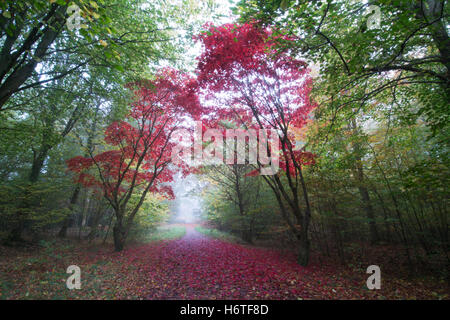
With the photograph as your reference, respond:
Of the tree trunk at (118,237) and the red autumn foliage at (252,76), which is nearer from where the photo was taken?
the red autumn foliage at (252,76)

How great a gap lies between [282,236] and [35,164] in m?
13.2

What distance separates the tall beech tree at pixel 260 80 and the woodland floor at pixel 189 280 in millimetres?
1439

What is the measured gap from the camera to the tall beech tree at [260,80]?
5.24 m

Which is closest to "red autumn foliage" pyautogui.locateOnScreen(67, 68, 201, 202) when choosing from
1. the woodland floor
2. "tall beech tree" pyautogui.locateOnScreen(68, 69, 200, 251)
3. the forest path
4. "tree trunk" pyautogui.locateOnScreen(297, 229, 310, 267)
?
"tall beech tree" pyautogui.locateOnScreen(68, 69, 200, 251)

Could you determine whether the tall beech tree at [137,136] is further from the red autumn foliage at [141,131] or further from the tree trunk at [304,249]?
the tree trunk at [304,249]

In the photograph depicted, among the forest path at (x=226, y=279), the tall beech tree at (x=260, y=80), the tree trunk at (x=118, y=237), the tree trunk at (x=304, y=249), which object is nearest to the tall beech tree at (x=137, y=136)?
the tree trunk at (x=118, y=237)

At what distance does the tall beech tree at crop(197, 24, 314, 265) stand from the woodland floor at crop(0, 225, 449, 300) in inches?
56.7

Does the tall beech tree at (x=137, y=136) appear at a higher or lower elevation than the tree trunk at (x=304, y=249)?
higher

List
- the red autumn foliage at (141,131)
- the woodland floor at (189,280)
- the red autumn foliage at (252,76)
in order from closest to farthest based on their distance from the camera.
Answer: the woodland floor at (189,280) → the red autumn foliage at (252,76) → the red autumn foliage at (141,131)

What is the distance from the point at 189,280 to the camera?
4.95 metres

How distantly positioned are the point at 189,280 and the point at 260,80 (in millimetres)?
6784

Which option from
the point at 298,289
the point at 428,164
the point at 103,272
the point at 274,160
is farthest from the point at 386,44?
the point at 103,272

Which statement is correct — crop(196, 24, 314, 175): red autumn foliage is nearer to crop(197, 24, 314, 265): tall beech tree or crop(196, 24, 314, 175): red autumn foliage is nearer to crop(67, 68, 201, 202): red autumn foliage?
crop(197, 24, 314, 265): tall beech tree

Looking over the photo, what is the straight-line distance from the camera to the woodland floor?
13.6 ft
